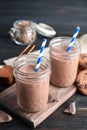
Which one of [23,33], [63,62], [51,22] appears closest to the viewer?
[63,62]

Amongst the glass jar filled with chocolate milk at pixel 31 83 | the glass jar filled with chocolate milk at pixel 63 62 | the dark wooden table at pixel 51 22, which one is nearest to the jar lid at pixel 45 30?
the dark wooden table at pixel 51 22

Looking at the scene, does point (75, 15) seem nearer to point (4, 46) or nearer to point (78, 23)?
point (78, 23)

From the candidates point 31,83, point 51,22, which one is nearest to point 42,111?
point 31,83

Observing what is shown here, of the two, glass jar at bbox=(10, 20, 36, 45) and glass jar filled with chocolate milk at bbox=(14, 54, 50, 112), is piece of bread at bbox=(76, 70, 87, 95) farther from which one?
glass jar at bbox=(10, 20, 36, 45)

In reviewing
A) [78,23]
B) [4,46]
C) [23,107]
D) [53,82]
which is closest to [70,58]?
[53,82]

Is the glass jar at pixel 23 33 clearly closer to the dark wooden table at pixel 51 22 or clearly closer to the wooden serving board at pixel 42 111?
the dark wooden table at pixel 51 22

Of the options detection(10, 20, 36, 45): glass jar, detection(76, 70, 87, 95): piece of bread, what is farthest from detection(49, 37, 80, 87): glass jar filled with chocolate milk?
detection(10, 20, 36, 45): glass jar

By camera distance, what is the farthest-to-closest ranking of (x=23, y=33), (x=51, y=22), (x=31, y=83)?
(x=51, y=22)
(x=23, y=33)
(x=31, y=83)

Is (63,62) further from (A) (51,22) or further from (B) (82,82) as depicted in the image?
(A) (51,22)
